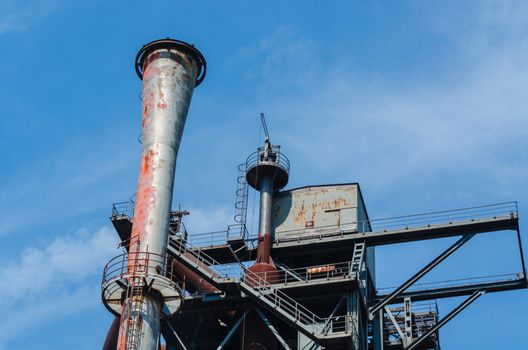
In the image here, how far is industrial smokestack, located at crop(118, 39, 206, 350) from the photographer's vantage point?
152 feet

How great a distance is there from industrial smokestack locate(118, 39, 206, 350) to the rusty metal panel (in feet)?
24.5

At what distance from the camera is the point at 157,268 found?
47.7 meters

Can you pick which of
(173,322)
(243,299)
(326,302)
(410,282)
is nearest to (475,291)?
(410,282)

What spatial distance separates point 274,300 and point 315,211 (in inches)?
267

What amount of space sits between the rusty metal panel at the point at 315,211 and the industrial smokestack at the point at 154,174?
24.5 feet

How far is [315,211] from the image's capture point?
55281mm

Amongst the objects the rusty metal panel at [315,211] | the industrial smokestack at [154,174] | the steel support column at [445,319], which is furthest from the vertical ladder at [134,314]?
the steel support column at [445,319]

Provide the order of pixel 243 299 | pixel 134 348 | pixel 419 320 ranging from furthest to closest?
pixel 419 320
pixel 243 299
pixel 134 348

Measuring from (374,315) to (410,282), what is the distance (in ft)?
8.32

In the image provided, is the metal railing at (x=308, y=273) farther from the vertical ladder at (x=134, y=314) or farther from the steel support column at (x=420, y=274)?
the vertical ladder at (x=134, y=314)

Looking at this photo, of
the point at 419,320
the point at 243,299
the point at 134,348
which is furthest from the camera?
the point at 419,320

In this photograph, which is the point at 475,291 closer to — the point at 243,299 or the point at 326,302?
the point at 326,302

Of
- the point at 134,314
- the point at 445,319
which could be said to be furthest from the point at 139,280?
the point at 445,319

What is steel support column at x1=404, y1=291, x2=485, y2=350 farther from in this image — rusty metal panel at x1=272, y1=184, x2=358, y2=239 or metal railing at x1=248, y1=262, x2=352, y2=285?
rusty metal panel at x1=272, y1=184, x2=358, y2=239
